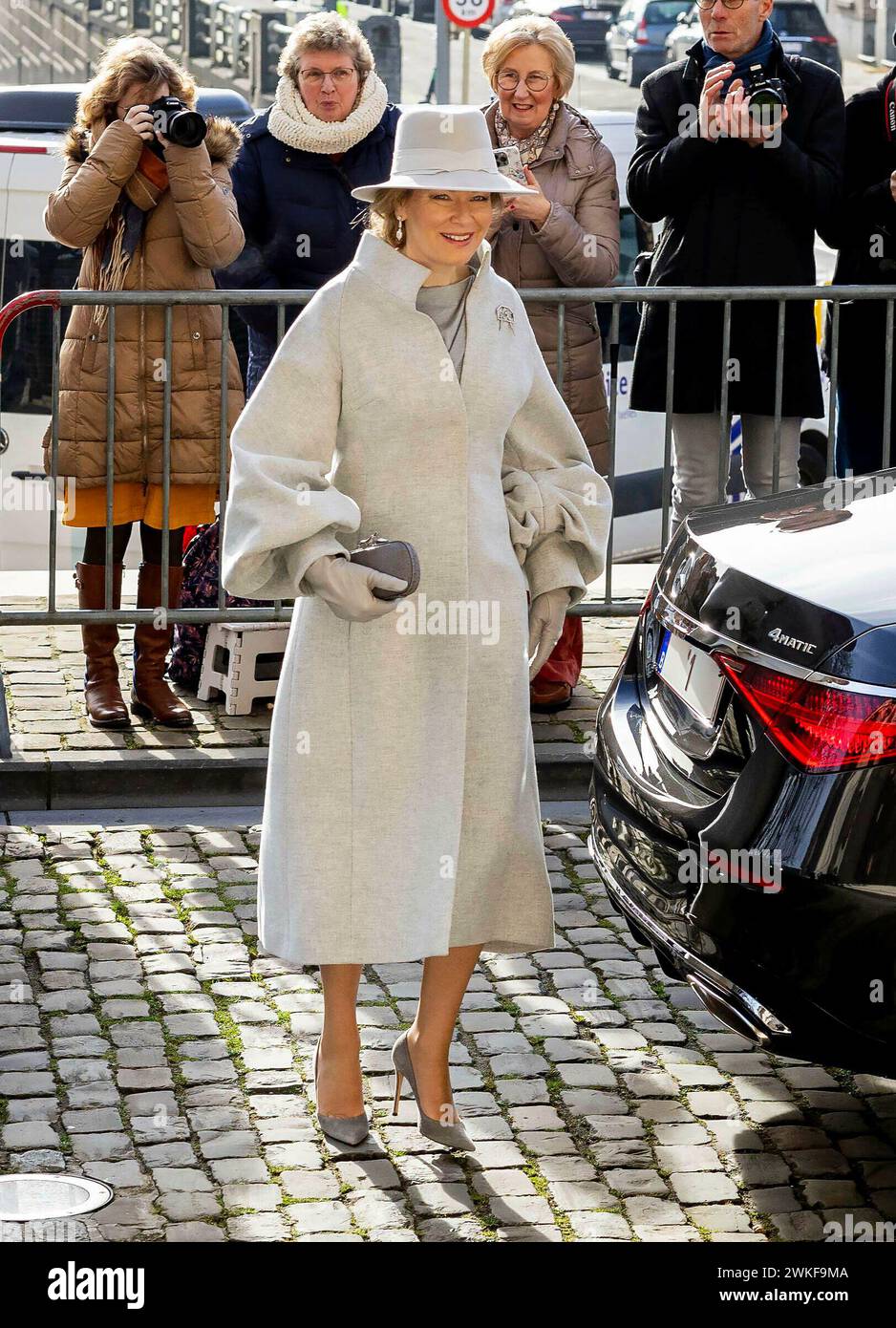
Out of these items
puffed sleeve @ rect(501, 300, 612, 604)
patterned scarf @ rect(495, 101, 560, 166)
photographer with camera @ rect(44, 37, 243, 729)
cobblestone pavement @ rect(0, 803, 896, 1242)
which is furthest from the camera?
patterned scarf @ rect(495, 101, 560, 166)

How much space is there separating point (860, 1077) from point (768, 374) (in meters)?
3.12

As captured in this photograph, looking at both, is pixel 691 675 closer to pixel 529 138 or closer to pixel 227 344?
pixel 227 344

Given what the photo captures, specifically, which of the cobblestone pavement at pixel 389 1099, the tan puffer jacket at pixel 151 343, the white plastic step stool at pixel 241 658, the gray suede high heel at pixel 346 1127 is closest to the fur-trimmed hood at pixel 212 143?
the tan puffer jacket at pixel 151 343

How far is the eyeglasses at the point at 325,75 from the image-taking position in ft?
23.2

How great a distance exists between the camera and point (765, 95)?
22.0 feet

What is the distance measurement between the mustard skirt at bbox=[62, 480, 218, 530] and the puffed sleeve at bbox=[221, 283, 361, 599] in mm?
2943

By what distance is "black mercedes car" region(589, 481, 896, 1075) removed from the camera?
3627 mm

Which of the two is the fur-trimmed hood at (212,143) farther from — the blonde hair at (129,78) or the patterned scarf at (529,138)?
the patterned scarf at (529,138)

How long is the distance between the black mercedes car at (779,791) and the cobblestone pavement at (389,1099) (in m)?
0.44

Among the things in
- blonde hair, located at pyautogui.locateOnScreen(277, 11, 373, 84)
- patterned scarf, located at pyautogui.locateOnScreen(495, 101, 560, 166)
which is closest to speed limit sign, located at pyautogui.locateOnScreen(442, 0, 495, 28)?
blonde hair, located at pyautogui.locateOnScreen(277, 11, 373, 84)

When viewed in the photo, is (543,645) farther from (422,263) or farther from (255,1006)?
(255,1006)

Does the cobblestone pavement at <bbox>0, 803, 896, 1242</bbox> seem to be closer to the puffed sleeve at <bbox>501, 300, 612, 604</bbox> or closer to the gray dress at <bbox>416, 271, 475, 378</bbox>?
the puffed sleeve at <bbox>501, 300, 612, 604</bbox>

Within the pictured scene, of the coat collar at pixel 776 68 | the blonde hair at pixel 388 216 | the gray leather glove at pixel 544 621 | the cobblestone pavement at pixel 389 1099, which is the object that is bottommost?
the cobblestone pavement at pixel 389 1099
